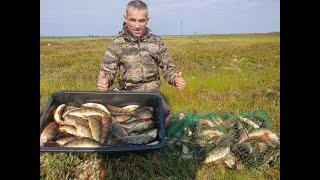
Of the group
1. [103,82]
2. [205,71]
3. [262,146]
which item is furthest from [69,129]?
[205,71]

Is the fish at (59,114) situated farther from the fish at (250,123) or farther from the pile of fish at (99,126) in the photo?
the fish at (250,123)

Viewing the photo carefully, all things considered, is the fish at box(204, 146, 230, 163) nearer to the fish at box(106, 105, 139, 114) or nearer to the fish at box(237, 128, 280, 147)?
the fish at box(237, 128, 280, 147)

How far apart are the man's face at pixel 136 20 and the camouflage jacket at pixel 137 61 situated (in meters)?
0.05

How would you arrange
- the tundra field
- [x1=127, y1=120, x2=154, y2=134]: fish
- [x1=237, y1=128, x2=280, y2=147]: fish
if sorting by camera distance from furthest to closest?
the tundra field → [x1=237, y1=128, x2=280, y2=147]: fish → [x1=127, y1=120, x2=154, y2=134]: fish

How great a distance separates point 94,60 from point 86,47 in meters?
0.18

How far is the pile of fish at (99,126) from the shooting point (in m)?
4.03

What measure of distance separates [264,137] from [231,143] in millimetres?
324

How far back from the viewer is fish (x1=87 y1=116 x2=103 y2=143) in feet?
13.4

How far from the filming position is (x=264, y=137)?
191 inches

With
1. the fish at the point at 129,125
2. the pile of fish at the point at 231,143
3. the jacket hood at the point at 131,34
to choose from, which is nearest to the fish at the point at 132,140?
the fish at the point at 129,125

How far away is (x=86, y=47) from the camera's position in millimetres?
5930

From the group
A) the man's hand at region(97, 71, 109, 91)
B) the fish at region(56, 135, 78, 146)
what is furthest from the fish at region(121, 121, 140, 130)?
the man's hand at region(97, 71, 109, 91)
